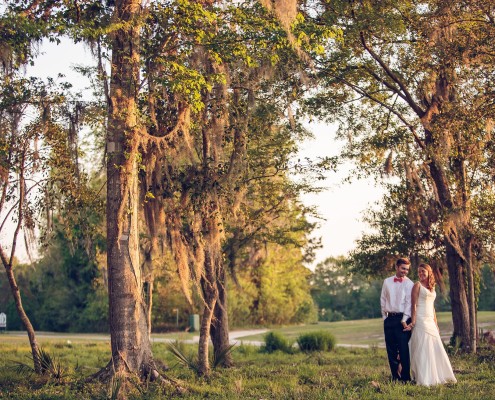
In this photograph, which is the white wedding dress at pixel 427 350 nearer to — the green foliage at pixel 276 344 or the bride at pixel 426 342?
the bride at pixel 426 342

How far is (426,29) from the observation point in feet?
48.1

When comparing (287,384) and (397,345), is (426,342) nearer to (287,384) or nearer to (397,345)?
(397,345)

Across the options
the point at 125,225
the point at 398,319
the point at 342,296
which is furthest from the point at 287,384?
the point at 342,296

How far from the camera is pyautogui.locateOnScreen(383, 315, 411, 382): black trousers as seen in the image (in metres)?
10.5

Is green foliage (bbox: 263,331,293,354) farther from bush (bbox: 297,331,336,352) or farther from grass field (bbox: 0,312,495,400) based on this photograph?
grass field (bbox: 0,312,495,400)

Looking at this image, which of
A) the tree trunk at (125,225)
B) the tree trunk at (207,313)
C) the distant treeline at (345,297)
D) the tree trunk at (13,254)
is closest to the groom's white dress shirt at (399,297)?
the tree trunk at (207,313)

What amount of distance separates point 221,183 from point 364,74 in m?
5.98

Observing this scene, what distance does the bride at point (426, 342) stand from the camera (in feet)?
34.3

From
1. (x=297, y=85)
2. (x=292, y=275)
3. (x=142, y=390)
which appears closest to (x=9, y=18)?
(x=142, y=390)

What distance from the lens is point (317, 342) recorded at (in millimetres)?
19766

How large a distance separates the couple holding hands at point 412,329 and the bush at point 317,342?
29.6 feet

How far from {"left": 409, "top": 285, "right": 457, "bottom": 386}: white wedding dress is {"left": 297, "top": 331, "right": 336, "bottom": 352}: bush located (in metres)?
9.06

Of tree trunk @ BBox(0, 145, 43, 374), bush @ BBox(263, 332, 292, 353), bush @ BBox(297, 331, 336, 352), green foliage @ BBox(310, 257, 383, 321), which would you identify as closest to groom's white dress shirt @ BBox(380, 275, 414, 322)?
tree trunk @ BBox(0, 145, 43, 374)

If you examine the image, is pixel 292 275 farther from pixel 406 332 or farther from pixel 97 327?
pixel 406 332
